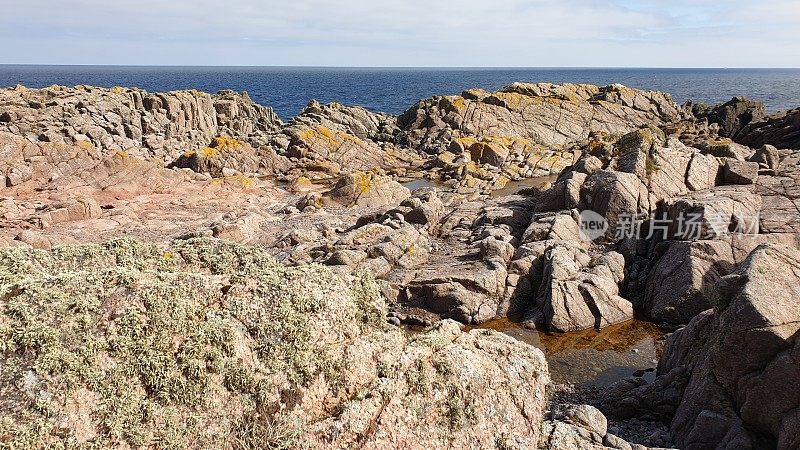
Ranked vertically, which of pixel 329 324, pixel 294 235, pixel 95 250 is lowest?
pixel 294 235

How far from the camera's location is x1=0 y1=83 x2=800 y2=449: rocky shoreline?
7.34 m

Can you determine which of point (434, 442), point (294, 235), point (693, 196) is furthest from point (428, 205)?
point (434, 442)

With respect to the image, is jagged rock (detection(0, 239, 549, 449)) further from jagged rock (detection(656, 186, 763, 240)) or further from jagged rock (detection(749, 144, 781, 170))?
jagged rock (detection(749, 144, 781, 170))

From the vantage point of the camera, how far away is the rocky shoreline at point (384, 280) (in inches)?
289

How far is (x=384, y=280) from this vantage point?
100 feet

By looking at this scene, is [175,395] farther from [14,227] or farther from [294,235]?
[14,227]

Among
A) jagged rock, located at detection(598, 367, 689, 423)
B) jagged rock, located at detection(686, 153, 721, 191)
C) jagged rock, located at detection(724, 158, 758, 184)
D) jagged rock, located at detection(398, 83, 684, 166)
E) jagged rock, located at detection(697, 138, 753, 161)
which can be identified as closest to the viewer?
jagged rock, located at detection(598, 367, 689, 423)

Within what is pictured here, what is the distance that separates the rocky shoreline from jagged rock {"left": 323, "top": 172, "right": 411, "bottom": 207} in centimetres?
28

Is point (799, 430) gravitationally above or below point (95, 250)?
below

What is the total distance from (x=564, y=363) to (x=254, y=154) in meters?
52.4

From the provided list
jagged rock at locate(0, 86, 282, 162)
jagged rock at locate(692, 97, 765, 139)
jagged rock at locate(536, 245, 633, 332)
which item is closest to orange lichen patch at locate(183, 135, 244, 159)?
jagged rock at locate(0, 86, 282, 162)

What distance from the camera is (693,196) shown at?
33781 millimetres

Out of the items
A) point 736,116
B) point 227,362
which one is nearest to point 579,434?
point 227,362

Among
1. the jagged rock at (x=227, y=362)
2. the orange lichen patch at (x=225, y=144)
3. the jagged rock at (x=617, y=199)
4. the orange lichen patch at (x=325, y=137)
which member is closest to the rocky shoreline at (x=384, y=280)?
the jagged rock at (x=227, y=362)
